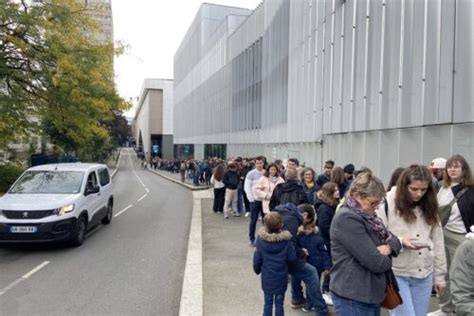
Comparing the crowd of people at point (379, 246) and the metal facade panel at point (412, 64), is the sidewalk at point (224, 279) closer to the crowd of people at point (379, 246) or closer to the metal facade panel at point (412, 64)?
the crowd of people at point (379, 246)

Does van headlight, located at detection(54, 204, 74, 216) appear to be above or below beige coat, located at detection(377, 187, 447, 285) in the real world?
below

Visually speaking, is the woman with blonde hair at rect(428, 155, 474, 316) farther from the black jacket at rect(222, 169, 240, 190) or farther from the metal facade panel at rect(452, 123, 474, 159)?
the black jacket at rect(222, 169, 240, 190)

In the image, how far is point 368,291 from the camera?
9.13 feet

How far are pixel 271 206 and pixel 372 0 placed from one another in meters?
7.70

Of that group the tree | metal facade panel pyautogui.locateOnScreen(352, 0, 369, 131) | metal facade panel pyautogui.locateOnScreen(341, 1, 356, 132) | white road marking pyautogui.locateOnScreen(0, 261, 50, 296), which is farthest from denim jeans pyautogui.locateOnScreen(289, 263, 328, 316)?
the tree

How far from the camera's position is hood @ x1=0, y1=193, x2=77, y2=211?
8.50m

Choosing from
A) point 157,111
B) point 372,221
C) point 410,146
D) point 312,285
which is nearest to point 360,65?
point 410,146

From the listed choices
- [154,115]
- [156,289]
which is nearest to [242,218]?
[156,289]

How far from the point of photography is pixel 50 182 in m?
9.95

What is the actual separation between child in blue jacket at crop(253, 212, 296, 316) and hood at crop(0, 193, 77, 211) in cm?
579

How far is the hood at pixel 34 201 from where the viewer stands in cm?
850

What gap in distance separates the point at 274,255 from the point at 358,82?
9.53m

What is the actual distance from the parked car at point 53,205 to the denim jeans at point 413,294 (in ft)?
23.4

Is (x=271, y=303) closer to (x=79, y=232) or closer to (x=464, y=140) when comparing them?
(x=464, y=140)
